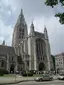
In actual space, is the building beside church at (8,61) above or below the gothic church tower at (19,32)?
below

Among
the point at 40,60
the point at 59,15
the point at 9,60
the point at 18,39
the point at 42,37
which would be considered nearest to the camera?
the point at 59,15

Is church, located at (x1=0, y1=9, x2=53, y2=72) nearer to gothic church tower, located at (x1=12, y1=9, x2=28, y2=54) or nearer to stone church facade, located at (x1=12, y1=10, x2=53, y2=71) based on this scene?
→ stone church facade, located at (x1=12, y1=10, x2=53, y2=71)

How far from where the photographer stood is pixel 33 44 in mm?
88438

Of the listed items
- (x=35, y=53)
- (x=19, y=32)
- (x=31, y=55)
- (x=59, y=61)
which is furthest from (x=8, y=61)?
(x=59, y=61)

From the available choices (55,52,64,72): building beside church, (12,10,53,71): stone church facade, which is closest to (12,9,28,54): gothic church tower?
(12,10,53,71): stone church facade

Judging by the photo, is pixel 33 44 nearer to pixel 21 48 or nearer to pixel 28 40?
pixel 28 40

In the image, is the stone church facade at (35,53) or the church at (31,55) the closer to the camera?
the church at (31,55)

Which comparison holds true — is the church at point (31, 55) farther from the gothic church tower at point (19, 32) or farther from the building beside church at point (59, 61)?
the building beside church at point (59, 61)

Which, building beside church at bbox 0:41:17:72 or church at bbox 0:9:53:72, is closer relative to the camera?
building beside church at bbox 0:41:17:72

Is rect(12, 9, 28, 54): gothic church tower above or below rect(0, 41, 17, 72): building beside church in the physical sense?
above

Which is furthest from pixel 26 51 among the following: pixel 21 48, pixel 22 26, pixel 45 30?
pixel 22 26

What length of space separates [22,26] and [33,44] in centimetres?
3414

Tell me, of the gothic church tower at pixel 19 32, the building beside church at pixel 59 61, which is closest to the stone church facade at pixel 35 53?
the gothic church tower at pixel 19 32

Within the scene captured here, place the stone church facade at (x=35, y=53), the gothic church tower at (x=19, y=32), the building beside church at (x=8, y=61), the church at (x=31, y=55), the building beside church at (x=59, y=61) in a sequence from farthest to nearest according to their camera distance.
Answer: the gothic church tower at (x=19, y=32) < the building beside church at (x=59, y=61) < the stone church facade at (x=35, y=53) < the church at (x=31, y=55) < the building beside church at (x=8, y=61)
